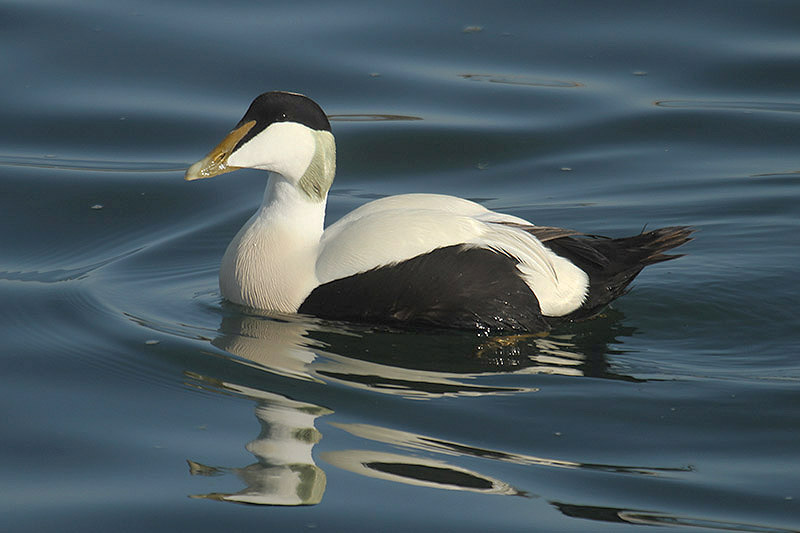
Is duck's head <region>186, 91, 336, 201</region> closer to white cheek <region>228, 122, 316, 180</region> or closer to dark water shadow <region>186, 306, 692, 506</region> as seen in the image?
white cheek <region>228, 122, 316, 180</region>

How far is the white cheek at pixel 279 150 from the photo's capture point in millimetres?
5074

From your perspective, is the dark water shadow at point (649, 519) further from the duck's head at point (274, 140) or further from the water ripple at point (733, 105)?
the water ripple at point (733, 105)

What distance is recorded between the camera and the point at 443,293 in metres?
4.99

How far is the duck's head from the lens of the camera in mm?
5082

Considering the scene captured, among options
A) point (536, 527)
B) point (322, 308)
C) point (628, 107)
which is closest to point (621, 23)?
point (628, 107)

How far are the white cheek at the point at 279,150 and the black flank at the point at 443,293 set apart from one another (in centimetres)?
53

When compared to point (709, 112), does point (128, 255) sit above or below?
below

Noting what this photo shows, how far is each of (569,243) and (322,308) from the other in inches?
41.4

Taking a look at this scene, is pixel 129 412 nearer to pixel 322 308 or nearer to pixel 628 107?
pixel 322 308

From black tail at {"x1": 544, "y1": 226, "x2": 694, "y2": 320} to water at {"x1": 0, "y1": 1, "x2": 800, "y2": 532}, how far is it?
14 centimetres

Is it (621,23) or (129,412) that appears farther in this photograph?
(621,23)

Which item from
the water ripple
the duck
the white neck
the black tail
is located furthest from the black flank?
the water ripple

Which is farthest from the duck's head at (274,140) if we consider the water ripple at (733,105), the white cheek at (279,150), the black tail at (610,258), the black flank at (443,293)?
the water ripple at (733,105)

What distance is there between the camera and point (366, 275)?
498 cm
